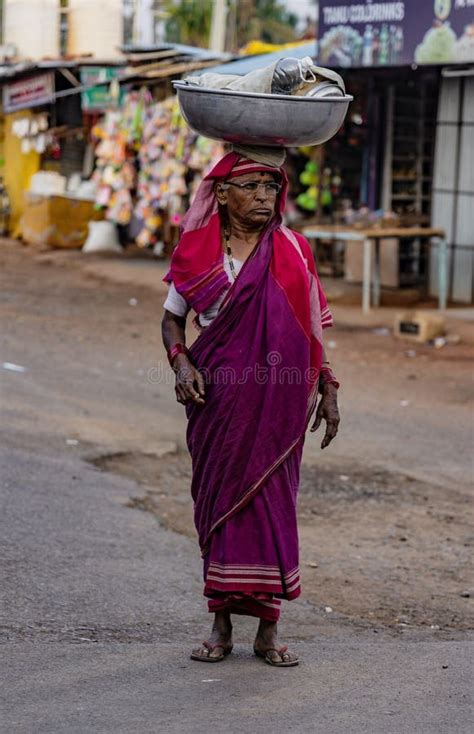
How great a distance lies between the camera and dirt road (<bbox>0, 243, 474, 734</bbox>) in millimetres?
3916

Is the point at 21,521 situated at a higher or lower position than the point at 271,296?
lower

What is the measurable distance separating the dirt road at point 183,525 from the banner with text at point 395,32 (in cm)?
324

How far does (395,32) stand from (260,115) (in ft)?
31.8

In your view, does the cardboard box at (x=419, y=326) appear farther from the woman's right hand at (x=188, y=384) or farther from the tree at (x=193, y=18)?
the tree at (x=193, y=18)

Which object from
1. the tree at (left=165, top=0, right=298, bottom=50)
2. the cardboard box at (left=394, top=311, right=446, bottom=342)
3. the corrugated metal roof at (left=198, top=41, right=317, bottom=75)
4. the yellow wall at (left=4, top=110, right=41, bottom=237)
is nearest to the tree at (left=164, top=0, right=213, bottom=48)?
the tree at (left=165, top=0, right=298, bottom=50)

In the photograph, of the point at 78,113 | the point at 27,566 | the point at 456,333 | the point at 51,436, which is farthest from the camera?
the point at 78,113

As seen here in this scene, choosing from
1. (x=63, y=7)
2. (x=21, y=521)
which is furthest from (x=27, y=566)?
(x=63, y=7)

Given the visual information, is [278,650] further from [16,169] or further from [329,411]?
[16,169]

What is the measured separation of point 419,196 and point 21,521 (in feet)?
35.9

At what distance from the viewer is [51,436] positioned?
7.64 meters

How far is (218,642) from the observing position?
3973 millimetres

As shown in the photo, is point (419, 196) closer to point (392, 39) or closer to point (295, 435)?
point (392, 39)

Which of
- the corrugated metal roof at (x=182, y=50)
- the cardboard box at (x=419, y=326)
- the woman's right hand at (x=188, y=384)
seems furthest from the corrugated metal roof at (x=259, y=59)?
the woman's right hand at (x=188, y=384)

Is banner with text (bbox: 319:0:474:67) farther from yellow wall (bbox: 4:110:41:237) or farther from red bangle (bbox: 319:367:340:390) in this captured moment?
yellow wall (bbox: 4:110:41:237)
